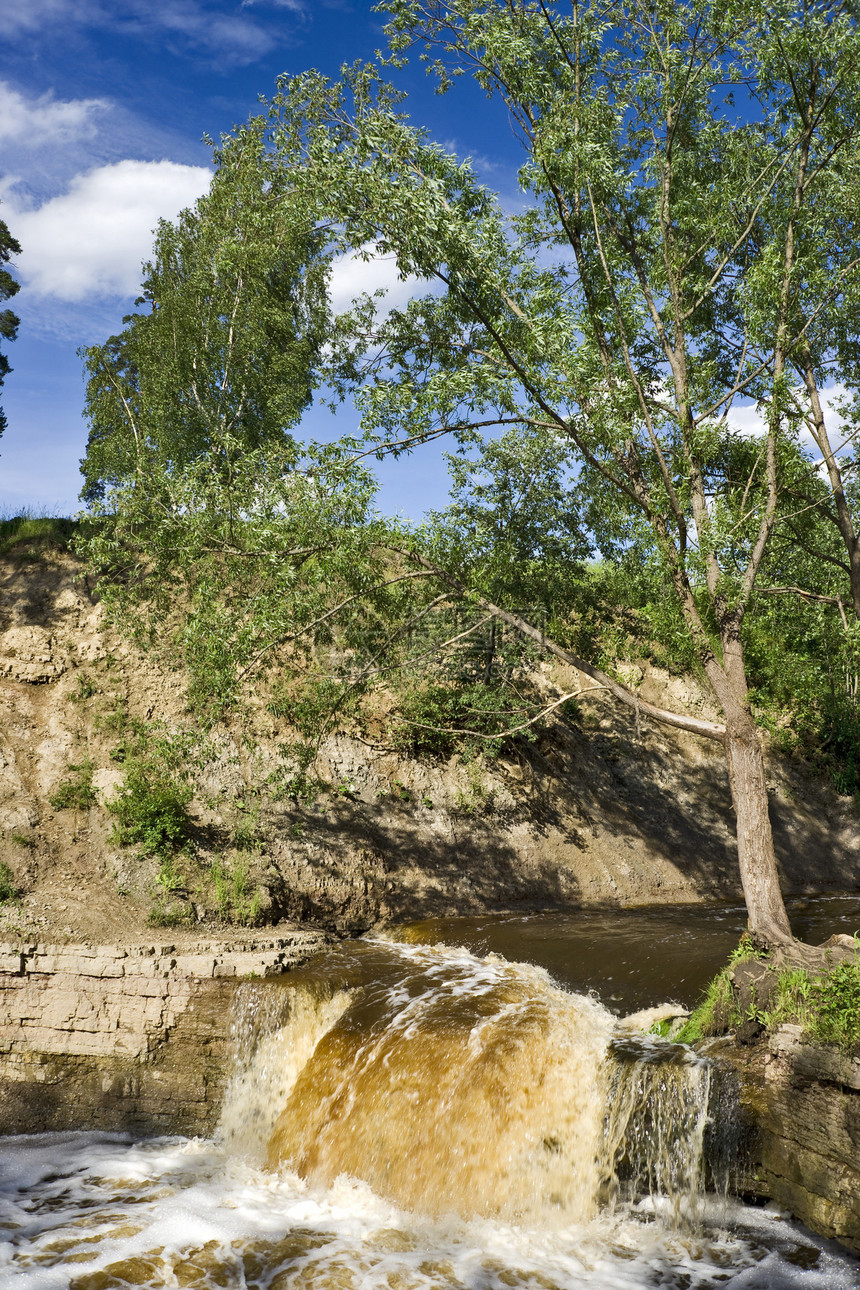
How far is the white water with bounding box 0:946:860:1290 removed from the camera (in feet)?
21.8

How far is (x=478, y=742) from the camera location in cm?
1661

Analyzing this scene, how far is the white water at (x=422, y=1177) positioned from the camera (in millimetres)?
6652

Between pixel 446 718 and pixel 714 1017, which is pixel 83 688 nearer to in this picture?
pixel 446 718

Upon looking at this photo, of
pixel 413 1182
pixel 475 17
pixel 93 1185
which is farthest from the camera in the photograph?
pixel 475 17

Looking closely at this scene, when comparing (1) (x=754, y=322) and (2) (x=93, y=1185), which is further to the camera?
(1) (x=754, y=322)

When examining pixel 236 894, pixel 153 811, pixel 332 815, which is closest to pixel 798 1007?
pixel 236 894

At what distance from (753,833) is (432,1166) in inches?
216

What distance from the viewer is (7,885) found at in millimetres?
11984

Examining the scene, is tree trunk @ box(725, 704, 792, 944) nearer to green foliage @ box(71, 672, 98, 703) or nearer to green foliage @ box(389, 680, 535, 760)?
green foliage @ box(389, 680, 535, 760)

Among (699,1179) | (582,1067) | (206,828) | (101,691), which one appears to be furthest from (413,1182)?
(101,691)

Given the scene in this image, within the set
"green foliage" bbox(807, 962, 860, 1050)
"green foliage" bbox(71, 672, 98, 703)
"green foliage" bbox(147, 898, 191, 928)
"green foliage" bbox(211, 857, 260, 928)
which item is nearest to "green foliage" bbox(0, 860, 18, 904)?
"green foliage" bbox(147, 898, 191, 928)

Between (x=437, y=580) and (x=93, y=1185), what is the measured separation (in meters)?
10.8

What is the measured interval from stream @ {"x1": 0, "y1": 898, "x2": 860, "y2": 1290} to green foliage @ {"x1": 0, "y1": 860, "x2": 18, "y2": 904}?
3.47 meters

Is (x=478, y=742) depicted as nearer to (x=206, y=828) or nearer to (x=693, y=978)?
(x=206, y=828)
